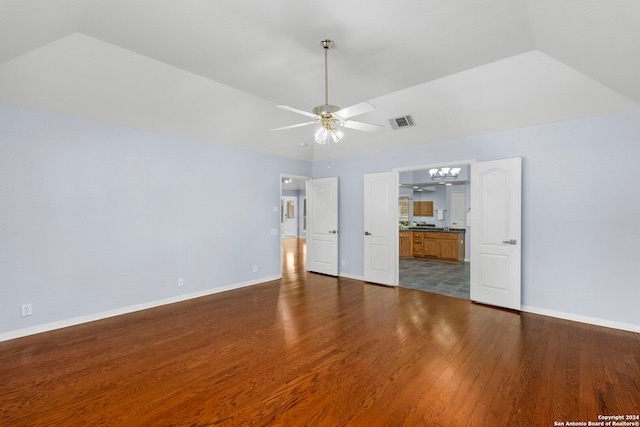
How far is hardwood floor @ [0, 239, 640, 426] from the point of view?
202cm

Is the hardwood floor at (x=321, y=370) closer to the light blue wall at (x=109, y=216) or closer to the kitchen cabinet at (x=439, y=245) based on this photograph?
the light blue wall at (x=109, y=216)

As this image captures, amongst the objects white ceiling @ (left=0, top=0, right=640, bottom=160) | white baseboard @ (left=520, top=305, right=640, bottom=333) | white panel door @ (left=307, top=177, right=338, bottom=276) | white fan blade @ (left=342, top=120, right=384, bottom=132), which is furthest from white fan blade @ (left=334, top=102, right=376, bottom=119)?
white baseboard @ (left=520, top=305, right=640, bottom=333)

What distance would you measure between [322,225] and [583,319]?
4515mm

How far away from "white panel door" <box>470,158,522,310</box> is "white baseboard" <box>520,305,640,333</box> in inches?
8.5

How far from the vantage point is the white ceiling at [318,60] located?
7.58ft

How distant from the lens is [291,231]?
14.8 m

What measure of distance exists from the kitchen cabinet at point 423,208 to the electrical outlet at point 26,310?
1076 cm

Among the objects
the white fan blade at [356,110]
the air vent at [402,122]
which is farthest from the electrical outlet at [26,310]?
the air vent at [402,122]

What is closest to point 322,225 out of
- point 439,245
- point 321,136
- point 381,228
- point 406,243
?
point 381,228

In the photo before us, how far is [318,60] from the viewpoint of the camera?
3.19 meters

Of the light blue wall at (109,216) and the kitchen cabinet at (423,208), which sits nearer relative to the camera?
the light blue wall at (109,216)

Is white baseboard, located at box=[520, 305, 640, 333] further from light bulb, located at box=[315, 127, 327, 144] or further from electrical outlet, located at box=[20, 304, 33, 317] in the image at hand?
electrical outlet, located at box=[20, 304, 33, 317]

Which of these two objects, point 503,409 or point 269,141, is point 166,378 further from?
point 269,141

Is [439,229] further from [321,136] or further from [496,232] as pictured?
[321,136]
